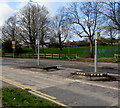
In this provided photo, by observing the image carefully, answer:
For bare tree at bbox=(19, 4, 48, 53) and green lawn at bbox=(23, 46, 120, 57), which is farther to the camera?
bare tree at bbox=(19, 4, 48, 53)

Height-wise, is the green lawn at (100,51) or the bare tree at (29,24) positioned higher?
the bare tree at (29,24)

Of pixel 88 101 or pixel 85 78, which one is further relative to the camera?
pixel 85 78

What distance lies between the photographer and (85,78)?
32.0 ft

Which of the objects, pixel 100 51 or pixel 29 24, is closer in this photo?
pixel 100 51

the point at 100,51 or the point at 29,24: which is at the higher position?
the point at 29,24

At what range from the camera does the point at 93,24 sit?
29.0 meters

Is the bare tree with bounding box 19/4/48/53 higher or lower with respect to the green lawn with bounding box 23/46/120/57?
higher

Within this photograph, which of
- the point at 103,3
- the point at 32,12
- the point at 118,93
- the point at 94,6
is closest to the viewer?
the point at 118,93

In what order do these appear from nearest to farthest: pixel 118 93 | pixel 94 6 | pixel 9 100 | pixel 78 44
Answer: pixel 9 100 < pixel 118 93 < pixel 94 6 < pixel 78 44

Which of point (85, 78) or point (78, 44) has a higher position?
point (78, 44)

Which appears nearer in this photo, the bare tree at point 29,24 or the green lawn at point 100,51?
the green lawn at point 100,51

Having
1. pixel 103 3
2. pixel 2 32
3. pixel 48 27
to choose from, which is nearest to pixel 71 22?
pixel 103 3

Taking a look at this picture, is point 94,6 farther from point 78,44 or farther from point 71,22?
point 78,44

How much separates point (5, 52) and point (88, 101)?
156ft
